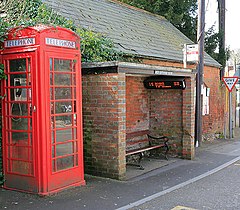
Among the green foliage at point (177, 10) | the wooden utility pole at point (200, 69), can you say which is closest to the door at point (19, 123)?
the wooden utility pole at point (200, 69)

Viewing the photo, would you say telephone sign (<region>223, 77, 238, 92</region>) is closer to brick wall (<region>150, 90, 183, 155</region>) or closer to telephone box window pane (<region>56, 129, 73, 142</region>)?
brick wall (<region>150, 90, 183, 155</region>)

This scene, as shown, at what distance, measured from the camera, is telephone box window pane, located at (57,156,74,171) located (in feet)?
19.7

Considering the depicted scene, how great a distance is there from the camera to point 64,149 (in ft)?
20.0

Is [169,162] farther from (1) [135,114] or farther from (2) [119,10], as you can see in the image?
(2) [119,10]

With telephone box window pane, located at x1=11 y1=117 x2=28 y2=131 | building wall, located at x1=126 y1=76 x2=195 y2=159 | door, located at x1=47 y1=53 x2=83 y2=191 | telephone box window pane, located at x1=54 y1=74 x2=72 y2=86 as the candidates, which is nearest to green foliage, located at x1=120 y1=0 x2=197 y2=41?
building wall, located at x1=126 y1=76 x2=195 y2=159

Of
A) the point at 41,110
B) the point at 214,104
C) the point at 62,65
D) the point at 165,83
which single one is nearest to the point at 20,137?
the point at 41,110

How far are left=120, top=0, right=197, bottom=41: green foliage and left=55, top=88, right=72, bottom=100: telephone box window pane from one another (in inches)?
485

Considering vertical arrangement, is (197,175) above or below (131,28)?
below

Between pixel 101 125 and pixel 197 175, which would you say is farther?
pixel 197 175

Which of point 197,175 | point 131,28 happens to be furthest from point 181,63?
point 197,175

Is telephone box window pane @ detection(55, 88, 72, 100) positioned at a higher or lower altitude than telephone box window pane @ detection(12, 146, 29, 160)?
higher

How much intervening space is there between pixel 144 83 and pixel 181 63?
119 inches

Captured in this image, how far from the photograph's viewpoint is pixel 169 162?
30.1 ft

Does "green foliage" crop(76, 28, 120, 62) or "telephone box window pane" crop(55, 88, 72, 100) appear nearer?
"telephone box window pane" crop(55, 88, 72, 100)
